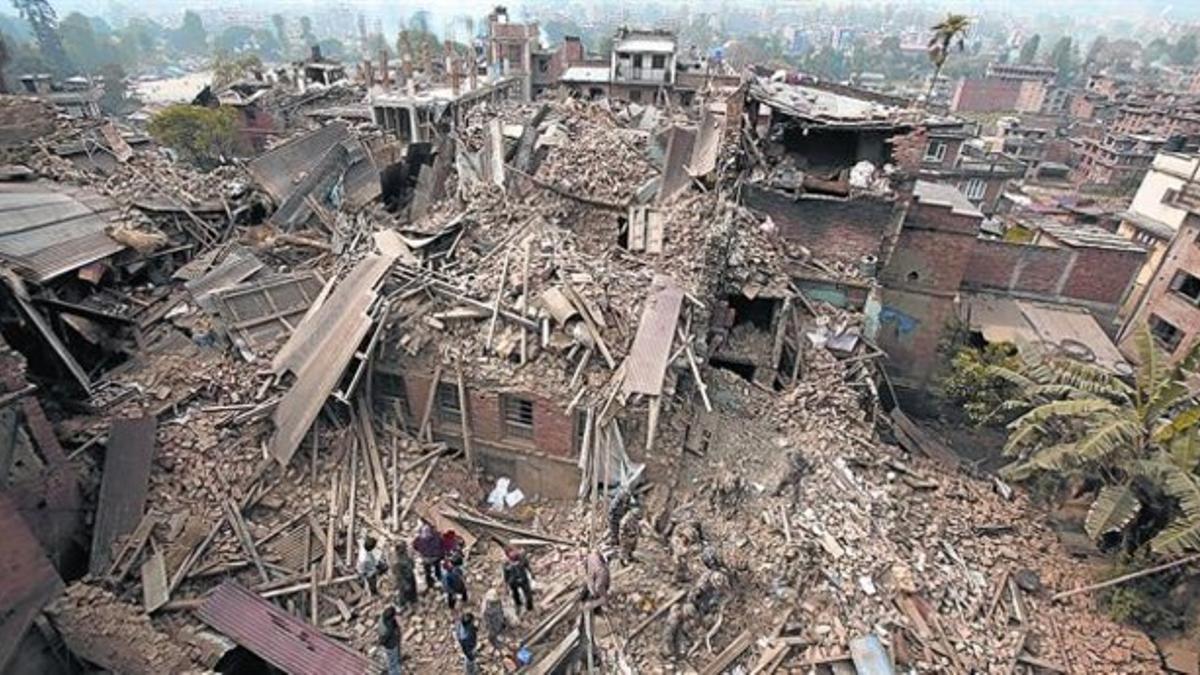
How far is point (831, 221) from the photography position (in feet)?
55.6

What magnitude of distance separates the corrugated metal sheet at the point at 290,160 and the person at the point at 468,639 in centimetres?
1522

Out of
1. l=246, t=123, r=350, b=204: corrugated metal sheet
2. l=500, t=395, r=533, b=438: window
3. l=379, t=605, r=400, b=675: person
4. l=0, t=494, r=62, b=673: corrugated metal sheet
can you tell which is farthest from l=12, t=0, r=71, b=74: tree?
l=379, t=605, r=400, b=675: person

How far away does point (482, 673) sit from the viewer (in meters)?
9.84

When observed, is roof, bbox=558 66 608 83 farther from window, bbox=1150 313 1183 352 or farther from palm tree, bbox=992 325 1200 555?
palm tree, bbox=992 325 1200 555

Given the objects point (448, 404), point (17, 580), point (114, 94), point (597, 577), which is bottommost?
point (114, 94)

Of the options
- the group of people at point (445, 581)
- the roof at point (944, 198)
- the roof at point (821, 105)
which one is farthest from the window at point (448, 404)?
the roof at point (944, 198)

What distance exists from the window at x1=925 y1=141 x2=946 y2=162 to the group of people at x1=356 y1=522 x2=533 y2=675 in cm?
3566

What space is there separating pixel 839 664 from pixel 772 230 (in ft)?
35.9

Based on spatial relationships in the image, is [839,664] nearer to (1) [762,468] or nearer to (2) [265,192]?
(1) [762,468]

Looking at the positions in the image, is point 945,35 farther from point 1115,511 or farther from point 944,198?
point 1115,511

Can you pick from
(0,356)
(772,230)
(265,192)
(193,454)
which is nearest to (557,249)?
(772,230)

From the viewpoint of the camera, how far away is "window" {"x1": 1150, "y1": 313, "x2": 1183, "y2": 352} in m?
21.9

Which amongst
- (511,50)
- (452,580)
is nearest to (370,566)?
(452,580)

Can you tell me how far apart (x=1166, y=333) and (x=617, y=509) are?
76.0 ft
